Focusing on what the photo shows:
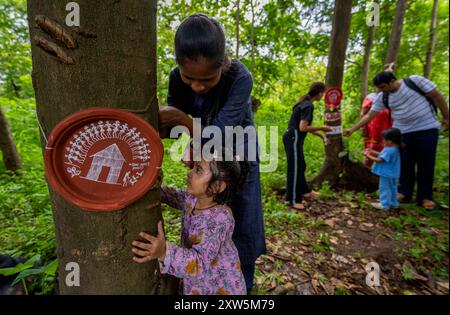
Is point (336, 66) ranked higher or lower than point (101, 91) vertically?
higher

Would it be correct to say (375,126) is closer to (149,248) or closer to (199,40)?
(199,40)

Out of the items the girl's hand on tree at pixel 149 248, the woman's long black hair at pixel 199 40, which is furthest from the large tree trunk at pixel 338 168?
the girl's hand on tree at pixel 149 248

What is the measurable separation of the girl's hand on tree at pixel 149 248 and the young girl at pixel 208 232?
0.09m

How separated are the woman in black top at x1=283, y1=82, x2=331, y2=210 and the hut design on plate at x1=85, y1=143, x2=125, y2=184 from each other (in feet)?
10.3

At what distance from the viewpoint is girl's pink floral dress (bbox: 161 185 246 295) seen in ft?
4.13

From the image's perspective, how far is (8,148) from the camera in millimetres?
3209

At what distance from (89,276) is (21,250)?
134cm

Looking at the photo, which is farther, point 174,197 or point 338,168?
point 338,168

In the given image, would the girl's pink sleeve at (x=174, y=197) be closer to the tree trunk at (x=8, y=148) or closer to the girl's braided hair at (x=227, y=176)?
the girl's braided hair at (x=227, y=176)

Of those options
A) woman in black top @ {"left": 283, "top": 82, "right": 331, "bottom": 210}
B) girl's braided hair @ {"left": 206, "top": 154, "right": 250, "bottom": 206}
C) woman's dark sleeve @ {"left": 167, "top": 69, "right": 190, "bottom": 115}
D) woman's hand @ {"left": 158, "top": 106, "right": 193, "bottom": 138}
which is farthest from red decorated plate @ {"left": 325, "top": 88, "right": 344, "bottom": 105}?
woman's hand @ {"left": 158, "top": 106, "right": 193, "bottom": 138}

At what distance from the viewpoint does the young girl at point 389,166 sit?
12.5 feet

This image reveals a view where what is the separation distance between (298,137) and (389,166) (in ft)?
4.95

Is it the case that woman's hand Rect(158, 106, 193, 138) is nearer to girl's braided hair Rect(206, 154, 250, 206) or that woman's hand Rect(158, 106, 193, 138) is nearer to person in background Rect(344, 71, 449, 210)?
girl's braided hair Rect(206, 154, 250, 206)

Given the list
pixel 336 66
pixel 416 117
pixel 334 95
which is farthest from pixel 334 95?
pixel 416 117
